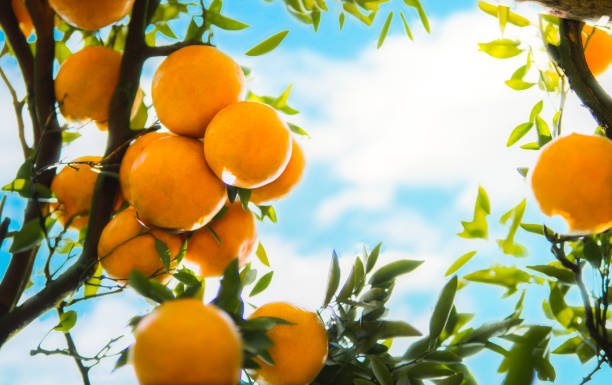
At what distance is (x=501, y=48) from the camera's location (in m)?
1.11

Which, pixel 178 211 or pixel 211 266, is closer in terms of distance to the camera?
pixel 178 211

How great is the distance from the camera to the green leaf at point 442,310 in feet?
2.85

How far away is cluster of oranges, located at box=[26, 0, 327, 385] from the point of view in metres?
0.83

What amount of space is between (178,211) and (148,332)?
1.30 feet

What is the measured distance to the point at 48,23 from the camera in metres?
1.03

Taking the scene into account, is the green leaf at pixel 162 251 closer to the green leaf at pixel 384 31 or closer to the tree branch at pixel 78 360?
the tree branch at pixel 78 360

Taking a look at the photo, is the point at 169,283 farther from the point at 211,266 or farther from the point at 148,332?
the point at 148,332

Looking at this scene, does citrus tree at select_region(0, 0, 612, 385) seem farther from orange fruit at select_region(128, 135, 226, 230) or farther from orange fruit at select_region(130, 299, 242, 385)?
orange fruit at select_region(130, 299, 242, 385)

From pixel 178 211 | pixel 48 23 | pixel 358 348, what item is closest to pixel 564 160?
pixel 358 348

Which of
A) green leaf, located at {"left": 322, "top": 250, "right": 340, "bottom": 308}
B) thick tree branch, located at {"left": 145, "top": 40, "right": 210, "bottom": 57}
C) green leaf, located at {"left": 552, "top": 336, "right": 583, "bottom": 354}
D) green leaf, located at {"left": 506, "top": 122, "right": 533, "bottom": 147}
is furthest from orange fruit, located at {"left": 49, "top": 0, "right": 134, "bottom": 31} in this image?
green leaf, located at {"left": 552, "top": 336, "right": 583, "bottom": 354}

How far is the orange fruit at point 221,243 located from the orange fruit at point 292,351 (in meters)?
0.16

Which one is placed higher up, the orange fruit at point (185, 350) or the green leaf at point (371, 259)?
the orange fruit at point (185, 350)

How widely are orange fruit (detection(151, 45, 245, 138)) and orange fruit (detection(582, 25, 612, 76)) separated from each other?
0.70 m

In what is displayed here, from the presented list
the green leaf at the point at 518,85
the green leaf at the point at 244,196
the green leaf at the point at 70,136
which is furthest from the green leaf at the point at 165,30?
the green leaf at the point at 518,85
